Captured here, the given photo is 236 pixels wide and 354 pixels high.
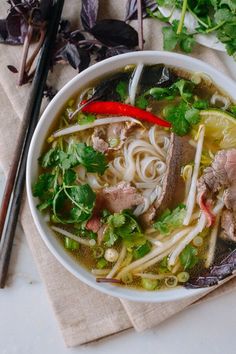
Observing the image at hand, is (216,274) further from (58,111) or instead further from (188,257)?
(58,111)

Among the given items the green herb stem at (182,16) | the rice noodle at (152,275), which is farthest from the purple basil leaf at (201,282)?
the green herb stem at (182,16)

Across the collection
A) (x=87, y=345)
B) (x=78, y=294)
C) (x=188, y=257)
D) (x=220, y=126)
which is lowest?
(x=87, y=345)

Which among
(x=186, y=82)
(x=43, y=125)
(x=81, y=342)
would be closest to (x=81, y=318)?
(x=81, y=342)

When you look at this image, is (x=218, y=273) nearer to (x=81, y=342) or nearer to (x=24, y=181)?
(x=81, y=342)

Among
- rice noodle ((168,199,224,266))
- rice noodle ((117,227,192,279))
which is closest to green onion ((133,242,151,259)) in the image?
rice noodle ((117,227,192,279))

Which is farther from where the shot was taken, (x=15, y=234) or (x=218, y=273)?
(x=15, y=234)

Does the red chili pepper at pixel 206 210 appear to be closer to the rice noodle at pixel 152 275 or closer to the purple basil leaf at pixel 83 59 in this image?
the rice noodle at pixel 152 275

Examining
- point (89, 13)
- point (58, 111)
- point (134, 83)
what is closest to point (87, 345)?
point (58, 111)
